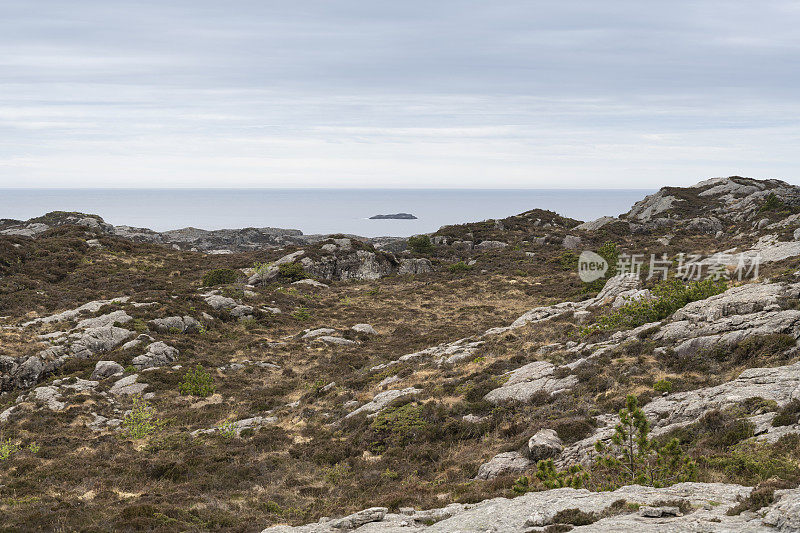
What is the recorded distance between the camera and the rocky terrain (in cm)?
1040

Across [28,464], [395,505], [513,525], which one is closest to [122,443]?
[28,464]

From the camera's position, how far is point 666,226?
77.8 meters

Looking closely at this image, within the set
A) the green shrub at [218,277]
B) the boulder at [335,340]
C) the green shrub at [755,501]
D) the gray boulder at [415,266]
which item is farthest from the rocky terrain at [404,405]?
the gray boulder at [415,266]

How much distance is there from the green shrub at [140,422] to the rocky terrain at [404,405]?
0.16 meters

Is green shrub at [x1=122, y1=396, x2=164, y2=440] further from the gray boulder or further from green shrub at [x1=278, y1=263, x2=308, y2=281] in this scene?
the gray boulder

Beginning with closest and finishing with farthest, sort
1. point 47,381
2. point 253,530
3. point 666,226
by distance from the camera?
1. point 253,530
2. point 47,381
3. point 666,226

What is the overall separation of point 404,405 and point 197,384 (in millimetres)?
13299

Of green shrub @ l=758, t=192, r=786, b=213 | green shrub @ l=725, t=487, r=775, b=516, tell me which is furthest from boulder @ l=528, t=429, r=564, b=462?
green shrub @ l=758, t=192, r=786, b=213

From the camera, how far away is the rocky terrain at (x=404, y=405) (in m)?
10.4

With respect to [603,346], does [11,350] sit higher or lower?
lower

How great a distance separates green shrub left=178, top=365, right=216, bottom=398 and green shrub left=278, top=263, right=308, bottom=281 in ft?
88.4

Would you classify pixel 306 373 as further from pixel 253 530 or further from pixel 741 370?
pixel 741 370

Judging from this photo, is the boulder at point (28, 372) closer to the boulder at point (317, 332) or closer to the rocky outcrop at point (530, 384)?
the boulder at point (317, 332)

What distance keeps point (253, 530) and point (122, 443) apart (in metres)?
11.8
